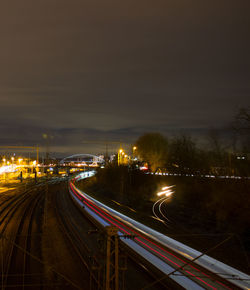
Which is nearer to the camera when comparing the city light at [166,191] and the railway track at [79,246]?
the railway track at [79,246]

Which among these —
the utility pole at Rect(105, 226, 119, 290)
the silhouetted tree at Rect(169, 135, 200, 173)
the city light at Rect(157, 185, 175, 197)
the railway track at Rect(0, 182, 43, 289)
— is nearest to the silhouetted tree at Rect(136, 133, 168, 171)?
the silhouetted tree at Rect(169, 135, 200, 173)

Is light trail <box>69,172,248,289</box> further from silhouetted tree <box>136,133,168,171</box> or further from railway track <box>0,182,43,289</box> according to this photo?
silhouetted tree <box>136,133,168,171</box>

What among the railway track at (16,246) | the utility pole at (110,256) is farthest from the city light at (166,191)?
the utility pole at (110,256)

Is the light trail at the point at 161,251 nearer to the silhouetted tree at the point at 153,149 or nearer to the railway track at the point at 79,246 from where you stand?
the railway track at the point at 79,246

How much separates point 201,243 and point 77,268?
670 cm

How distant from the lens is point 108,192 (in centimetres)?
4216

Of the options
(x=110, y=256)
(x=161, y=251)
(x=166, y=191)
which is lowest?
(x=166, y=191)

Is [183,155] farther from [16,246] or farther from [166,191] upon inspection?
[16,246]

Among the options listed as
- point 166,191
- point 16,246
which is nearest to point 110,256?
point 16,246

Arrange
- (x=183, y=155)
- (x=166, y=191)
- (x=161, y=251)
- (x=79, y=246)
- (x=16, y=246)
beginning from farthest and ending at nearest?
1. (x=183, y=155)
2. (x=166, y=191)
3. (x=16, y=246)
4. (x=79, y=246)
5. (x=161, y=251)

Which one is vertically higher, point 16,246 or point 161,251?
point 161,251

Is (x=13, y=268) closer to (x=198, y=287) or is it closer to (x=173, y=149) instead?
(x=198, y=287)

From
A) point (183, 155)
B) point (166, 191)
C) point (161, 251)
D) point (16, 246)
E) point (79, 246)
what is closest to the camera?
point (161, 251)

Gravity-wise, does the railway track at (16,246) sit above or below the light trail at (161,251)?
below
